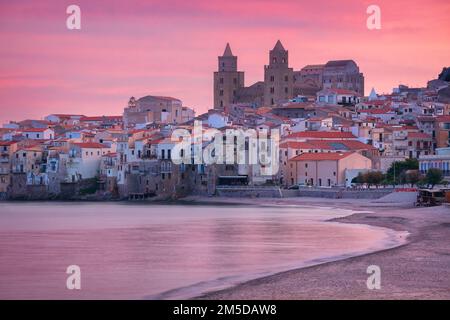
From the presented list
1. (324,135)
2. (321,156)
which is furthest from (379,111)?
(321,156)

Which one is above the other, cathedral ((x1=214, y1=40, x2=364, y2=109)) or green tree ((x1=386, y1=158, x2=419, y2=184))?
→ cathedral ((x1=214, y1=40, x2=364, y2=109))

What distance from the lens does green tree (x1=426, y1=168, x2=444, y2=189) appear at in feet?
213

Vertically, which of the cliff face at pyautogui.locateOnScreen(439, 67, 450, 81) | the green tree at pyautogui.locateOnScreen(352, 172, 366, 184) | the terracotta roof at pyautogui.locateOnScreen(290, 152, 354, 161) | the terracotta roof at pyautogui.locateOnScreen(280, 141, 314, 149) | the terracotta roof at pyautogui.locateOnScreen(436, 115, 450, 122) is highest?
the cliff face at pyautogui.locateOnScreen(439, 67, 450, 81)

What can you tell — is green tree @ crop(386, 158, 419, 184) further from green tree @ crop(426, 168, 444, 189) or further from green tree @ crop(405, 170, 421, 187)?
→ green tree @ crop(426, 168, 444, 189)

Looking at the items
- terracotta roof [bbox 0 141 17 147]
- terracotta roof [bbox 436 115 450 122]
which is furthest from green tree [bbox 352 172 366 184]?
terracotta roof [bbox 0 141 17 147]

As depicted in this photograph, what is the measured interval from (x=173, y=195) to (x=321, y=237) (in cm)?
4270

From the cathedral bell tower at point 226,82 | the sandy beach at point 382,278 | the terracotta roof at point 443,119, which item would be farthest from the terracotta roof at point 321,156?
the cathedral bell tower at point 226,82

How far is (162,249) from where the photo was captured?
121 ft

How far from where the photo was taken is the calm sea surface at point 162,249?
90.8 ft

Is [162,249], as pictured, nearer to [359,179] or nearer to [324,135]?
[359,179]

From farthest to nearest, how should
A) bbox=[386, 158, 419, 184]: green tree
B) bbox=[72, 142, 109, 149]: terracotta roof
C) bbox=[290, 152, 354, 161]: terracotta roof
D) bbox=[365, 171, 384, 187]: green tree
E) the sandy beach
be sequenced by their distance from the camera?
bbox=[72, 142, 109, 149]: terracotta roof → bbox=[290, 152, 354, 161]: terracotta roof → bbox=[386, 158, 419, 184]: green tree → bbox=[365, 171, 384, 187]: green tree → the sandy beach

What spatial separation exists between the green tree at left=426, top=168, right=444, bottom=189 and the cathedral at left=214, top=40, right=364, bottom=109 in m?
72.4

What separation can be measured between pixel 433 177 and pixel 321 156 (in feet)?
41.8
